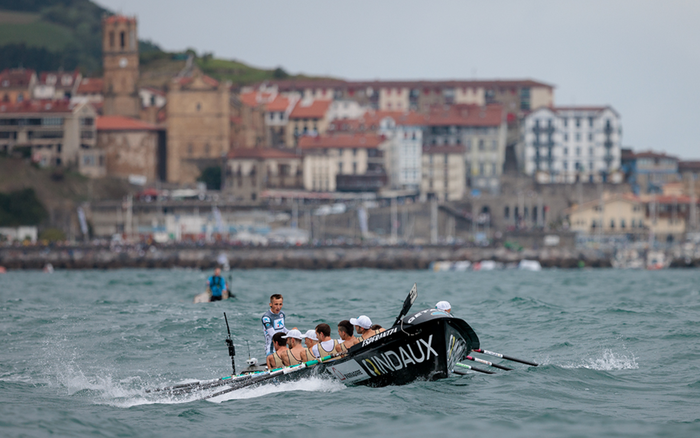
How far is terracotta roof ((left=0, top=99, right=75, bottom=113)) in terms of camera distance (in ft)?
393

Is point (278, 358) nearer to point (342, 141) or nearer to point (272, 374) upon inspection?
point (272, 374)

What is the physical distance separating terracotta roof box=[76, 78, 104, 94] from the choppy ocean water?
119142 millimetres

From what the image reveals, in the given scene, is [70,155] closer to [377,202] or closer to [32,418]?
[377,202]

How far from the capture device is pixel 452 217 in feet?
367

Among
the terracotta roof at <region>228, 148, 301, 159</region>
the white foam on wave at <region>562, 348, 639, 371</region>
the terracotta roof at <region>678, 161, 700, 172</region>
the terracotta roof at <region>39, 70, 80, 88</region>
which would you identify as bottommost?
the white foam on wave at <region>562, 348, 639, 371</region>

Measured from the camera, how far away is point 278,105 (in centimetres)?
13750

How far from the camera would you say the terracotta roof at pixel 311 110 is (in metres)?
134

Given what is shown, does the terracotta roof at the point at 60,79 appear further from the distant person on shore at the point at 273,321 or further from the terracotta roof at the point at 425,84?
the distant person on shore at the point at 273,321

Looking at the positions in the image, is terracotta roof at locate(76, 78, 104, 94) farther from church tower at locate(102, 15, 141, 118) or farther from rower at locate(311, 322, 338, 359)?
rower at locate(311, 322, 338, 359)

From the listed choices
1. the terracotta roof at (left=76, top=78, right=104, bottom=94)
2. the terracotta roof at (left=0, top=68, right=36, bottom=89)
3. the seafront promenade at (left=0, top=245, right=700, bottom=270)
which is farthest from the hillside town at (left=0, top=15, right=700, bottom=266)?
the terracotta roof at (left=0, top=68, right=36, bottom=89)

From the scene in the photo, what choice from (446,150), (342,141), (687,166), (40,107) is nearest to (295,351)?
(342,141)

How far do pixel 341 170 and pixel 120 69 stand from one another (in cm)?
3524

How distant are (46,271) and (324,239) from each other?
106 feet

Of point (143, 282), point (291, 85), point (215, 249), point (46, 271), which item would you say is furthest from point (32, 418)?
point (291, 85)
